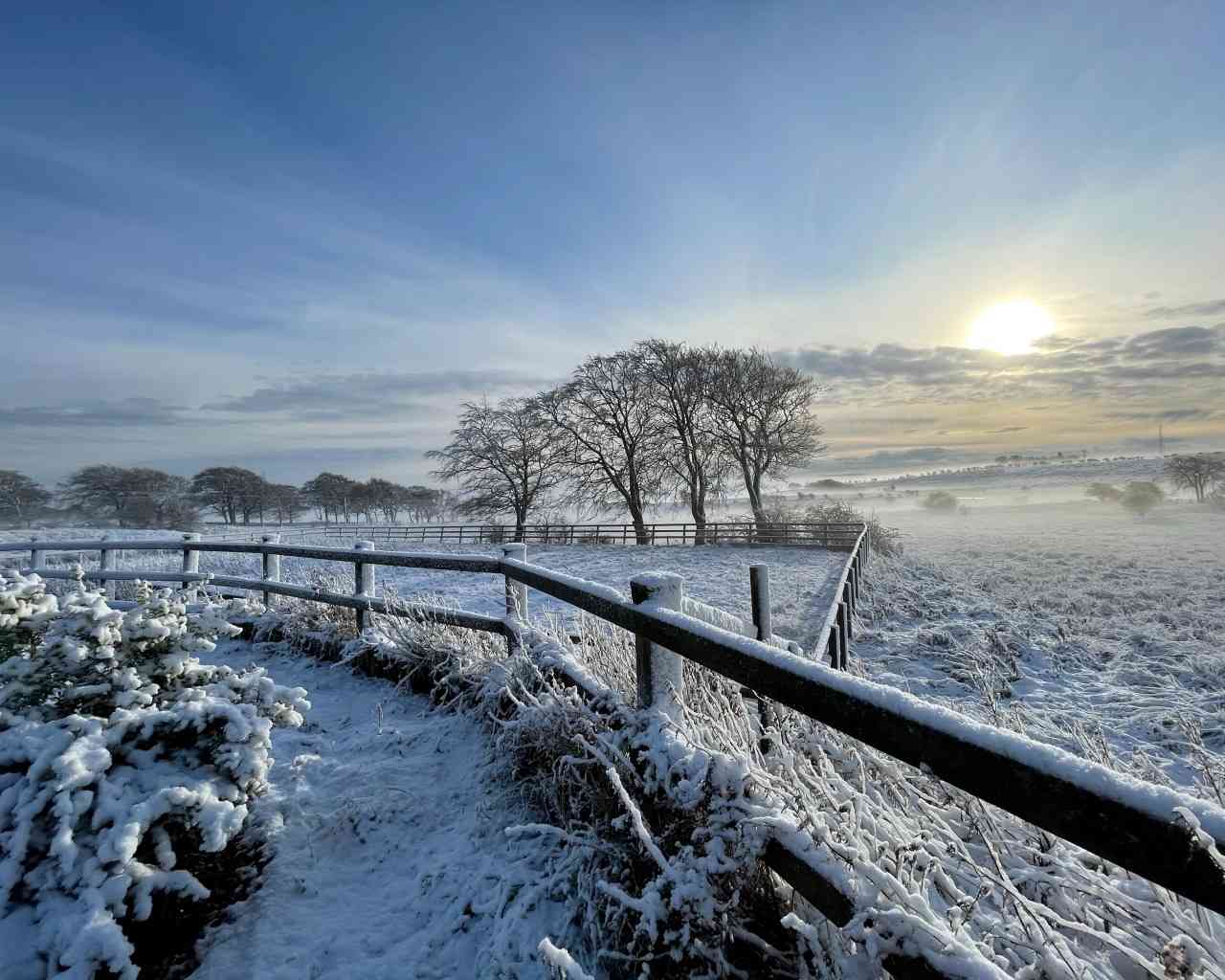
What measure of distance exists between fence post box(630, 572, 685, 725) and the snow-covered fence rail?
21299 mm

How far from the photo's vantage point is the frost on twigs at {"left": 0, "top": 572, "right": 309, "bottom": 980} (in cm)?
233

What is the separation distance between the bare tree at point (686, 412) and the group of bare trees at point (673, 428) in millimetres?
45

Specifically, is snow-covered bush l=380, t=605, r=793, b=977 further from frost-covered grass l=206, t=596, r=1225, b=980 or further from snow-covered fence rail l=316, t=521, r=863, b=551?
snow-covered fence rail l=316, t=521, r=863, b=551

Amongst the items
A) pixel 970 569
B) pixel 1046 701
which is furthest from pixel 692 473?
pixel 1046 701

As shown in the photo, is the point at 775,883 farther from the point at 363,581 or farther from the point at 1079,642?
the point at 1079,642

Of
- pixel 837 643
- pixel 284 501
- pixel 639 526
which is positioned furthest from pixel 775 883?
pixel 284 501

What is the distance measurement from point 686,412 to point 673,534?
225 inches

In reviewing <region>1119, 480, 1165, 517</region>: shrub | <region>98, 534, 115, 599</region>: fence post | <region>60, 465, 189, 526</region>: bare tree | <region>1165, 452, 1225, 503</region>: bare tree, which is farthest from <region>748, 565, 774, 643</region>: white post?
<region>60, 465, 189, 526</region>: bare tree

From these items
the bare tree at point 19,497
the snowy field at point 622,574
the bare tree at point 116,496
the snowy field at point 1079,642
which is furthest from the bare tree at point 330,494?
the snowy field at point 1079,642

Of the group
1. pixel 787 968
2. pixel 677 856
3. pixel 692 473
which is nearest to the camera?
pixel 787 968

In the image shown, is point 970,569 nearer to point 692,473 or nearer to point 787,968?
point 692,473

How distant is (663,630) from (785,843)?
926 millimetres

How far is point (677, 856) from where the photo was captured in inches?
84.9

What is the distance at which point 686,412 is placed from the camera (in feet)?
97.4
